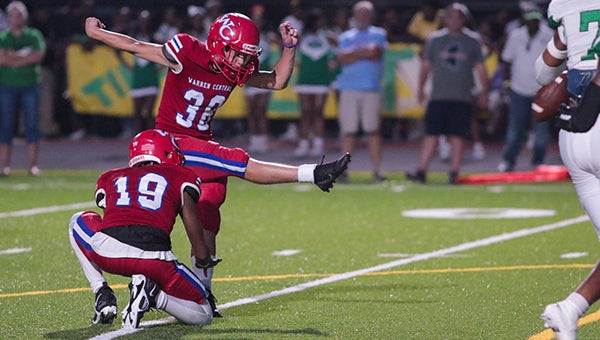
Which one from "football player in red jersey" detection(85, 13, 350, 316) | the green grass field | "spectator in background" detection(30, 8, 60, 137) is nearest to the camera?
the green grass field

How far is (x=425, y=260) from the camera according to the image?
945 centimetres

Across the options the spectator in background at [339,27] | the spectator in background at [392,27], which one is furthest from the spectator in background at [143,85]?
the spectator in background at [392,27]

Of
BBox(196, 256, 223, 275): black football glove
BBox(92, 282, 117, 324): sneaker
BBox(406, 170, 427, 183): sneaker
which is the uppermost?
BBox(196, 256, 223, 275): black football glove

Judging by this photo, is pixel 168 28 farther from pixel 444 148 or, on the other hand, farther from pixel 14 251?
pixel 14 251

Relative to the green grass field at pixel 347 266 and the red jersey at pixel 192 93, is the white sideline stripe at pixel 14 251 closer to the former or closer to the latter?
the green grass field at pixel 347 266

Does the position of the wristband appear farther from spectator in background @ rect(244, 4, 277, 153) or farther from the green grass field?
spectator in background @ rect(244, 4, 277, 153)

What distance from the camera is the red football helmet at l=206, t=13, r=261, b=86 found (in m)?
7.26

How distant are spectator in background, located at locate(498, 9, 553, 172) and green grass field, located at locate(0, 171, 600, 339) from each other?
5.42ft

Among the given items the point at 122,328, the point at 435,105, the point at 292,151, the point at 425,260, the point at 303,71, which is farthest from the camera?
the point at 292,151

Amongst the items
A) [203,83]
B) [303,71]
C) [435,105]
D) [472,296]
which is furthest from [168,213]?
[303,71]

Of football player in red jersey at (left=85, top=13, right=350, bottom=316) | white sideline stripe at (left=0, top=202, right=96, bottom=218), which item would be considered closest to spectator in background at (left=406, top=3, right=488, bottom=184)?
white sideline stripe at (left=0, top=202, right=96, bottom=218)

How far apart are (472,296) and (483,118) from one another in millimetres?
12305

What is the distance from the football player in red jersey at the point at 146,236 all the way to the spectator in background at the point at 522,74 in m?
9.87

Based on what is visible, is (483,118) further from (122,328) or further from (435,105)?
(122,328)
